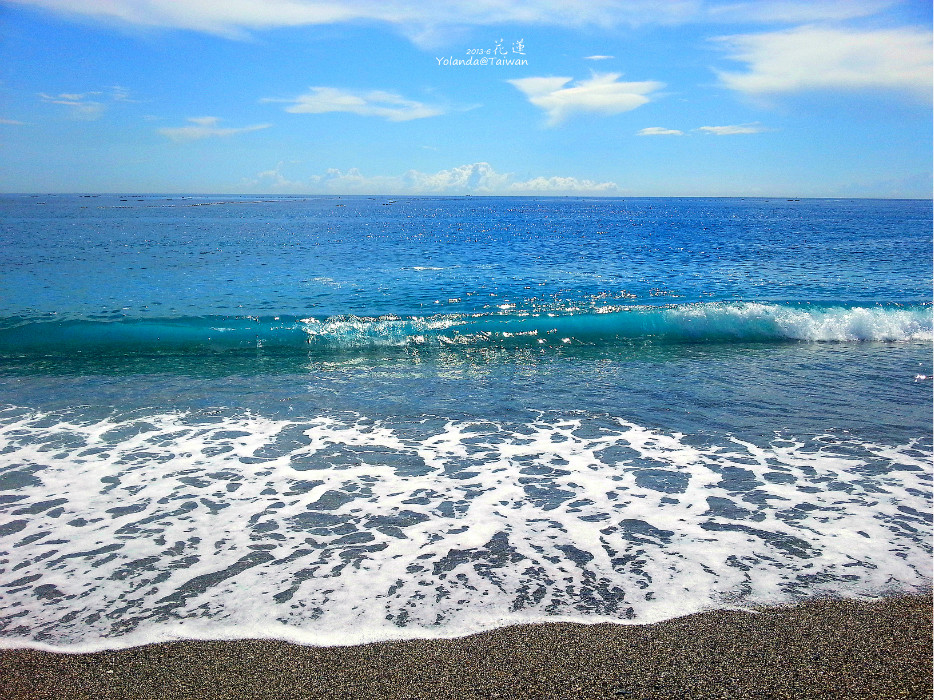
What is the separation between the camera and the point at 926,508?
6.39 m

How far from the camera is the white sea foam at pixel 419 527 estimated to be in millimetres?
4750

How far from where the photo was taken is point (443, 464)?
25.4ft

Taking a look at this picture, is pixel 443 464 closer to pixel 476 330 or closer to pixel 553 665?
pixel 553 665

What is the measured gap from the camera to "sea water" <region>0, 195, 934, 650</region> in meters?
4.94

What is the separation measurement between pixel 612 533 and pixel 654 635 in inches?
63.4

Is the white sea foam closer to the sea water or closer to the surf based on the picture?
the sea water

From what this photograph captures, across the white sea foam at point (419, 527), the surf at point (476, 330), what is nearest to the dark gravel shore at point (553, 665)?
the white sea foam at point (419, 527)

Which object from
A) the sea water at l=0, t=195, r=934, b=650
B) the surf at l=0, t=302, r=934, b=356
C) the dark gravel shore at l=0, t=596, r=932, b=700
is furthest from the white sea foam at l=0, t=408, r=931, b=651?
the surf at l=0, t=302, r=934, b=356

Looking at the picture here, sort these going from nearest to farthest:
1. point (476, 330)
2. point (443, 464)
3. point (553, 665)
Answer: point (553, 665) → point (443, 464) → point (476, 330)

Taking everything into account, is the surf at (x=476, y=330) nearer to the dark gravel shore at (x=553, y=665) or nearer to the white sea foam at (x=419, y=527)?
the white sea foam at (x=419, y=527)

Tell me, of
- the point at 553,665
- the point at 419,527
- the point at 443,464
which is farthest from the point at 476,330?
the point at 553,665

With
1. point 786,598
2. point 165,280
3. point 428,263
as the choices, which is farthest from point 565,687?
point 428,263

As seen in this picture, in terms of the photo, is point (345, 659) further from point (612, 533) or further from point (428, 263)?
point (428, 263)

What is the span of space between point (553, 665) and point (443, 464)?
382 cm
